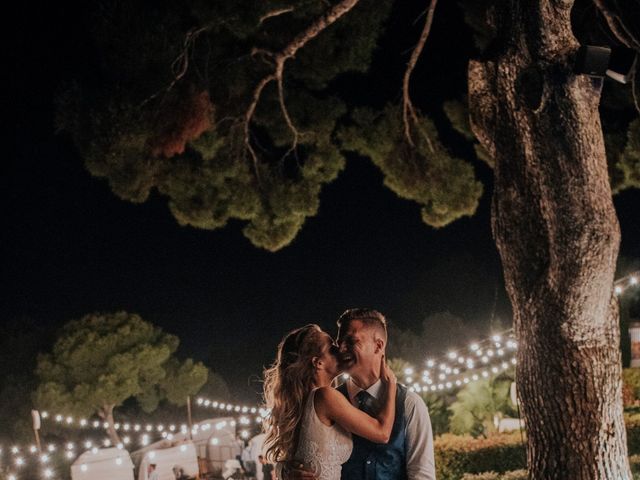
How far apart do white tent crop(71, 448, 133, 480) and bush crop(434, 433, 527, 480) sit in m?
5.06

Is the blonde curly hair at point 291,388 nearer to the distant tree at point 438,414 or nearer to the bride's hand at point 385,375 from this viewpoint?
the bride's hand at point 385,375

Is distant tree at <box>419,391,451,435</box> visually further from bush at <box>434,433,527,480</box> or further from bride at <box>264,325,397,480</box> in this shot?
bride at <box>264,325,397,480</box>

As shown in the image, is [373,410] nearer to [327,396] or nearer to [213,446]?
[327,396]

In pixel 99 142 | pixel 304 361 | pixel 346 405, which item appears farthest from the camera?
pixel 99 142

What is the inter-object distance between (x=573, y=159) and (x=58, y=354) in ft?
70.6

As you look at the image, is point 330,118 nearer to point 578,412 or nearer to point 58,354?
point 578,412

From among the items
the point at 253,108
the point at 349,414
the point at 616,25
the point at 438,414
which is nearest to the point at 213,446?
the point at 438,414

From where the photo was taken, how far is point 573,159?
4.28 m

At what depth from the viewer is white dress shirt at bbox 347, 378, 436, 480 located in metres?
2.53

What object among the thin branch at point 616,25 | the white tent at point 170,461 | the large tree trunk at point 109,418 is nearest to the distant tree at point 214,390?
the large tree trunk at point 109,418

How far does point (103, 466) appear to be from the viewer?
36.2 feet

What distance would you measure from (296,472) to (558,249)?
2301 millimetres

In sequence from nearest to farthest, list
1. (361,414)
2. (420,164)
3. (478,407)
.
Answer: (361,414)
(420,164)
(478,407)

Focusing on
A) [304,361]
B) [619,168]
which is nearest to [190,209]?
[619,168]
